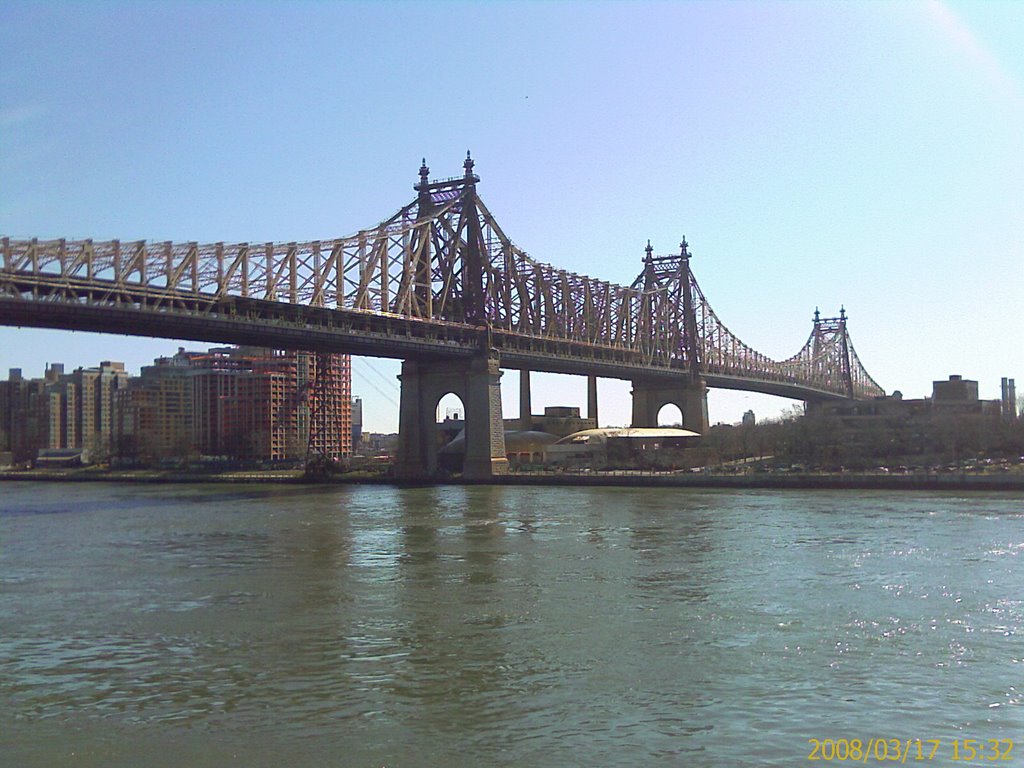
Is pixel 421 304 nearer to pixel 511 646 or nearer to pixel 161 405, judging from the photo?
pixel 511 646

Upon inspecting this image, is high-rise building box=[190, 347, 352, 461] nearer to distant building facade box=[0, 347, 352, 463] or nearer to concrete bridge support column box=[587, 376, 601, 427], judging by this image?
distant building facade box=[0, 347, 352, 463]

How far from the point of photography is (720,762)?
40.5 feet

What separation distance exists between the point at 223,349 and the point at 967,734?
167240 mm

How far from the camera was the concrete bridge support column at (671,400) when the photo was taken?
105 metres

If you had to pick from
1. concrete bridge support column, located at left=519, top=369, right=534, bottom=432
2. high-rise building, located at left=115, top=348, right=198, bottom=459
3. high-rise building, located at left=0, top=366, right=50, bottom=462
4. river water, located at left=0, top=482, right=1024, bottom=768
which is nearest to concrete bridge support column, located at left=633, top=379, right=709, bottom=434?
concrete bridge support column, located at left=519, top=369, right=534, bottom=432

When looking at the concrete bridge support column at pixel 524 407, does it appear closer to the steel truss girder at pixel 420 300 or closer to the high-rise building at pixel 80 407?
the steel truss girder at pixel 420 300

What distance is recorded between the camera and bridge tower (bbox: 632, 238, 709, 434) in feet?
345

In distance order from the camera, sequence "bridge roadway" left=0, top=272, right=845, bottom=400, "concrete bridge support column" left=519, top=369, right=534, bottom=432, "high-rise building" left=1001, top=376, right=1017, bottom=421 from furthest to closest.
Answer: "concrete bridge support column" left=519, top=369, right=534, bottom=432, "high-rise building" left=1001, top=376, right=1017, bottom=421, "bridge roadway" left=0, top=272, right=845, bottom=400

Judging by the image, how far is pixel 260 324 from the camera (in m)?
54.2

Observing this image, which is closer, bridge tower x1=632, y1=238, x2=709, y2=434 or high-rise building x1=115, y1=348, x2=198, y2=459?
bridge tower x1=632, y1=238, x2=709, y2=434

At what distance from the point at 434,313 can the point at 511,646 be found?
59342 mm

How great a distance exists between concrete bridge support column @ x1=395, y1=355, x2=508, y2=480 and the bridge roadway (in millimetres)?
2127
